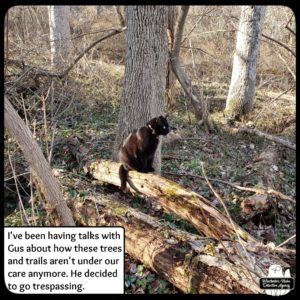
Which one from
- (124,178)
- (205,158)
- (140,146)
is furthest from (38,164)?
(205,158)

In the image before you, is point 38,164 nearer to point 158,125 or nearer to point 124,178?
point 124,178

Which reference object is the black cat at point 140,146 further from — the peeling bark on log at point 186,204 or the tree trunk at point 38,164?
the tree trunk at point 38,164

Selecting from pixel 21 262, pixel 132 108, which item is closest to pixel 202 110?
pixel 132 108

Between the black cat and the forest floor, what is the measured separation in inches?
23.6

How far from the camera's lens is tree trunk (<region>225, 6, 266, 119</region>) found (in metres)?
8.67

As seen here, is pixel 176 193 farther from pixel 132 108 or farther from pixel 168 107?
pixel 168 107

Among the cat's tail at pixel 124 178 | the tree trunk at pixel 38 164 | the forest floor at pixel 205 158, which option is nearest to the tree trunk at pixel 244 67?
the forest floor at pixel 205 158

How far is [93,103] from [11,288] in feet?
18.6

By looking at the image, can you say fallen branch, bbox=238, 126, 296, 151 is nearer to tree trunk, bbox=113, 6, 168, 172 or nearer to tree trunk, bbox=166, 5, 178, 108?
tree trunk, bbox=166, 5, 178, 108

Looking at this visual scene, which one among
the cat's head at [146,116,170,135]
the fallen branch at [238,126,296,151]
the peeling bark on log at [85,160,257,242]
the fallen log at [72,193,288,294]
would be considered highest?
the cat's head at [146,116,170,135]

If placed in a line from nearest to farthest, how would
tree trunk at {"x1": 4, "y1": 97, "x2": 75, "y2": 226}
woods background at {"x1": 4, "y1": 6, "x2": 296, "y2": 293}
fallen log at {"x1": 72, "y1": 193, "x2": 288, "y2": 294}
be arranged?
fallen log at {"x1": 72, "y1": 193, "x2": 288, "y2": 294} < tree trunk at {"x1": 4, "y1": 97, "x2": 75, "y2": 226} < woods background at {"x1": 4, "y1": 6, "x2": 296, "y2": 293}

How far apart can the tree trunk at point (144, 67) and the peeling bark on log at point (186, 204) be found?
0.87 metres

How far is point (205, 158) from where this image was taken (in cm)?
715

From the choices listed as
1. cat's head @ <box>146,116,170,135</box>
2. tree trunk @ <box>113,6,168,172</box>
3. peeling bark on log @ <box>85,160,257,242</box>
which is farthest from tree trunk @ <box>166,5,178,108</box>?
peeling bark on log @ <box>85,160,257,242</box>
